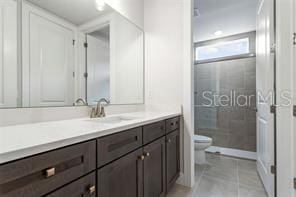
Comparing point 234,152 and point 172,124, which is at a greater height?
point 172,124

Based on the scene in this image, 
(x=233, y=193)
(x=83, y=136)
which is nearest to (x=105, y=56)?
(x=83, y=136)

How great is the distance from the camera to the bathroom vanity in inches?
22.0

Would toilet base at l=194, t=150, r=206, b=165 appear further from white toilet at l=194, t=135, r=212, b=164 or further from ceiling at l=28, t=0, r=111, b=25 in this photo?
ceiling at l=28, t=0, r=111, b=25

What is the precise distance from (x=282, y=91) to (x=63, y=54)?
6.47ft

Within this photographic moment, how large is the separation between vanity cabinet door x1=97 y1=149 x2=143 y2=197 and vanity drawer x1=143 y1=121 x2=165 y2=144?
0.13 m

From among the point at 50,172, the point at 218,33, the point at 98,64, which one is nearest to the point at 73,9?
the point at 98,64

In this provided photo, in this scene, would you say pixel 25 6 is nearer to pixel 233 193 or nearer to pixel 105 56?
pixel 105 56

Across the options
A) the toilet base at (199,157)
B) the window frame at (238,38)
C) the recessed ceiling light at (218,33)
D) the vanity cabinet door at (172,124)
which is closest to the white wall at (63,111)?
the vanity cabinet door at (172,124)

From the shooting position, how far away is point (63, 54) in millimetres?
1336

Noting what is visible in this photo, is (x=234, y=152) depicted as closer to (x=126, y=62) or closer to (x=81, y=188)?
(x=126, y=62)

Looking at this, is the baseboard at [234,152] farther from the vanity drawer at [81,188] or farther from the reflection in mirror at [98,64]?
the vanity drawer at [81,188]

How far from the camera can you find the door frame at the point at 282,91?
1.53 metres

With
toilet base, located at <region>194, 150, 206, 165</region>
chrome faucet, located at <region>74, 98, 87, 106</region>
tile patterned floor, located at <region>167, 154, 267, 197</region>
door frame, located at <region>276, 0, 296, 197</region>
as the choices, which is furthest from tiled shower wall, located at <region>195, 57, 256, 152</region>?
chrome faucet, located at <region>74, 98, 87, 106</region>

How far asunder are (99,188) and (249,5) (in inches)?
115
